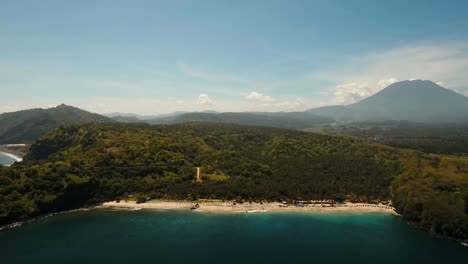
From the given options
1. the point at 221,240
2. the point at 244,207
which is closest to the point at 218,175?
the point at 244,207

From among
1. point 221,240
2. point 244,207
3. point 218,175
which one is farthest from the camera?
point 218,175

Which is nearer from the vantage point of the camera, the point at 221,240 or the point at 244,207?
the point at 221,240

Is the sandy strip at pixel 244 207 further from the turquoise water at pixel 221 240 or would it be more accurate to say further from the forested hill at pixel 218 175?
the forested hill at pixel 218 175

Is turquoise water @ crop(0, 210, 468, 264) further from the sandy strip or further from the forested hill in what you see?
the forested hill

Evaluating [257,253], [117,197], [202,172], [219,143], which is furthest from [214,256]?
[219,143]

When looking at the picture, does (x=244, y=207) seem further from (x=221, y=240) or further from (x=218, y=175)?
(x=218, y=175)

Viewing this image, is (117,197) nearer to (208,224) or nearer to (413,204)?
(208,224)

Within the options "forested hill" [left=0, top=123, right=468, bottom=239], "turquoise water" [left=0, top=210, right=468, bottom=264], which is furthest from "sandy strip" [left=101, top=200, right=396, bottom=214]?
"forested hill" [left=0, top=123, right=468, bottom=239]
